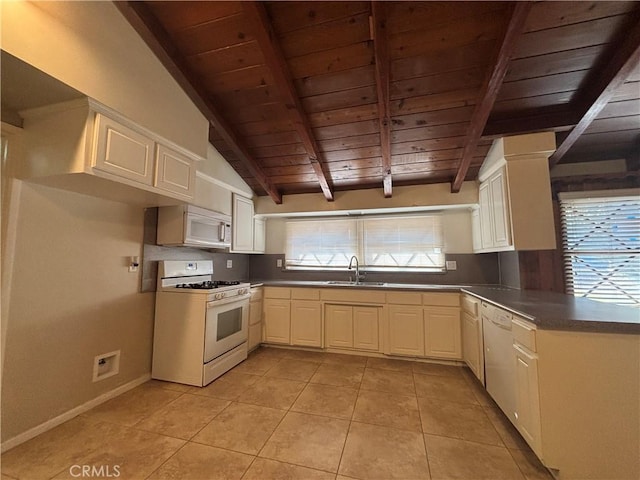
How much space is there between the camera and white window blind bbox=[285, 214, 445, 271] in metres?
3.66

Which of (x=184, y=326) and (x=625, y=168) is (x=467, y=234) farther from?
(x=184, y=326)

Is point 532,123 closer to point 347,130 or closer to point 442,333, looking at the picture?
point 347,130

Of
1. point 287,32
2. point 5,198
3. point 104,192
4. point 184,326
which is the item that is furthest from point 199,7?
point 184,326

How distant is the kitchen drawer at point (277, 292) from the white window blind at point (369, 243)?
2.26ft

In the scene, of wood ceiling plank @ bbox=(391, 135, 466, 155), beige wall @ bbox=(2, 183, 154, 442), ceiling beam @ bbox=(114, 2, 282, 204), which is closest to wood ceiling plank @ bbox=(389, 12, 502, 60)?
wood ceiling plank @ bbox=(391, 135, 466, 155)

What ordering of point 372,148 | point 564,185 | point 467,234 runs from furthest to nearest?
1. point 467,234
2. point 372,148
3. point 564,185

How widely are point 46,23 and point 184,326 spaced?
232 cm

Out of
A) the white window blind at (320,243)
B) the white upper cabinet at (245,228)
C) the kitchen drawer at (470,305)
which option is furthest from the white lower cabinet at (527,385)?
the white upper cabinet at (245,228)

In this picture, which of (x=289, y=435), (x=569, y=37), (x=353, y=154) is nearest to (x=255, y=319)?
(x=289, y=435)

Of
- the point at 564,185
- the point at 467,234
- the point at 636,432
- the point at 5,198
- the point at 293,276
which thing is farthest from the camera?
the point at 293,276

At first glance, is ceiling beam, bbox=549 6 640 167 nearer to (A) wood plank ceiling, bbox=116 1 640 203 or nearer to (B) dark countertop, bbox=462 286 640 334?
(A) wood plank ceiling, bbox=116 1 640 203

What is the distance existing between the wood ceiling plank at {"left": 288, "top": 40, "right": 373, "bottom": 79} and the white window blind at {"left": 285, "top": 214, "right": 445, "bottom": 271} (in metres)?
2.17

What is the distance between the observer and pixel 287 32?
1.94 meters

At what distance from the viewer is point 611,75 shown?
1.81 meters
